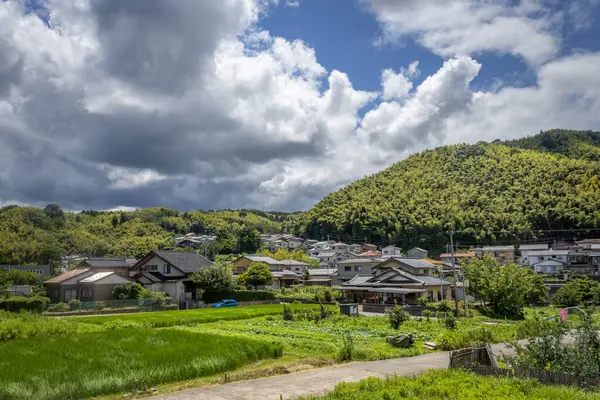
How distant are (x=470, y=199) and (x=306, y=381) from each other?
114515mm

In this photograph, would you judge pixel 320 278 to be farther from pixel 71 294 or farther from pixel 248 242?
pixel 71 294

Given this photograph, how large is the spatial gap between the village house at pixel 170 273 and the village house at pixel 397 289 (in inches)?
706

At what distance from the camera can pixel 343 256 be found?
3888 inches

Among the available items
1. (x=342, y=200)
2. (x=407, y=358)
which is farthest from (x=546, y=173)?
(x=407, y=358)

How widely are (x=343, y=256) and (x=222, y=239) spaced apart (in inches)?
1355

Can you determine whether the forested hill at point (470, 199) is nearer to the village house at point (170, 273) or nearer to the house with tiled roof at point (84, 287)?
the village house at point (170, 273)

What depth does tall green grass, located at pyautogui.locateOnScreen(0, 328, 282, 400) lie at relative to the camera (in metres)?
11.6

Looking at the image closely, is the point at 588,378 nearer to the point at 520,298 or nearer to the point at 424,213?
the point at 520,298

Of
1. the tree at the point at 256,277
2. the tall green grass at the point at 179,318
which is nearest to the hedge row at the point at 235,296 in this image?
the tree at the point at 256,277

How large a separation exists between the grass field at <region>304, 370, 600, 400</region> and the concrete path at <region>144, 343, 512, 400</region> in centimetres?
135

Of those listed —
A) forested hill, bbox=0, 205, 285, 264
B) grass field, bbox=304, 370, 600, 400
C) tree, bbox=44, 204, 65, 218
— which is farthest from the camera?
tree, bbox=44, 204, 65, 218

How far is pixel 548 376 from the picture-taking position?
12.0 metres

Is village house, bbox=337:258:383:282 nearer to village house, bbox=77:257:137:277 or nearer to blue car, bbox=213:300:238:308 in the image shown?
blue car, bbox=213:300:238:308

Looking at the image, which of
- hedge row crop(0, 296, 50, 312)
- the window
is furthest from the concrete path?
the window
